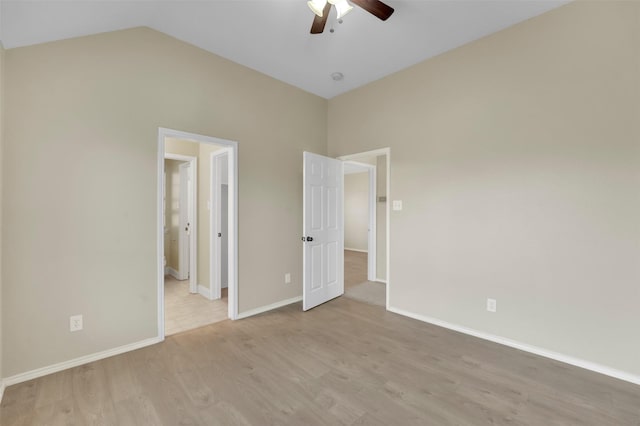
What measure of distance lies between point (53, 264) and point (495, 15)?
4337mm

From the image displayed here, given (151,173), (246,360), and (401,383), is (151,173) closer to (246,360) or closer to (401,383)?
(246,360)

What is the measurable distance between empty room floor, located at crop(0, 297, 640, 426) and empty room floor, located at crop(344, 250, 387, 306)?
1.21m

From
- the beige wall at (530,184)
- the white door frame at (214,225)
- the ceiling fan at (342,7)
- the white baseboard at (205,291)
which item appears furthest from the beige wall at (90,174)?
the beige wall at (530,184)

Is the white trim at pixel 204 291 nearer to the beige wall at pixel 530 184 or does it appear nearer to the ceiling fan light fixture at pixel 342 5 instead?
the beige wall at pixel 530 184

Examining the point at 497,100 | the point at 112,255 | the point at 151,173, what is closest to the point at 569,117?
the point at 497,100

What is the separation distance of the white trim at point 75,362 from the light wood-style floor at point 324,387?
0.06 m

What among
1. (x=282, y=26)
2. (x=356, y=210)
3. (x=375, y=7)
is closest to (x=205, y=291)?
(x=282, y=26)

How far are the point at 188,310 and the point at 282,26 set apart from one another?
11.4ft

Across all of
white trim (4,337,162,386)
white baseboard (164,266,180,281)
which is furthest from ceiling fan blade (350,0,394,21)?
white baseboard (164,266,180,281)

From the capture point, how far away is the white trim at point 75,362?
6.78ft

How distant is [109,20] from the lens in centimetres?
228

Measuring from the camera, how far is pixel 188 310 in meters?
3.56

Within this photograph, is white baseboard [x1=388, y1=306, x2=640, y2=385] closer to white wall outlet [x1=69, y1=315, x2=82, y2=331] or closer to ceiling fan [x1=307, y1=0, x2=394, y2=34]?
ceiling fan [x1=307, y1=0, x2=394, y2=34]

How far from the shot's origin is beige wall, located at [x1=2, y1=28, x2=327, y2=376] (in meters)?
2.08
